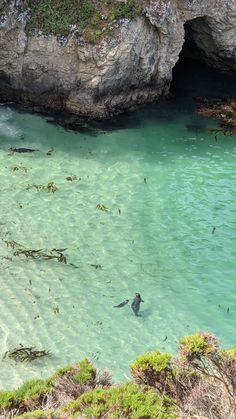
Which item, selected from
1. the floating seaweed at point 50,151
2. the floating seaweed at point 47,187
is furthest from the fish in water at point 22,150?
the floating seaweed at point 47,187

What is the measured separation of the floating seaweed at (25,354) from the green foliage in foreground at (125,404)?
412 centimetres

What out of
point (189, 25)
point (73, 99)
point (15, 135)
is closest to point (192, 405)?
point (15, 135)

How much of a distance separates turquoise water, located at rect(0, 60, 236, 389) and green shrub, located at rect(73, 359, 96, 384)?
91.6 inches

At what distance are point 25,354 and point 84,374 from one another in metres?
3.22

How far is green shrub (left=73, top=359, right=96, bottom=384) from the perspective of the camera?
8875 millimetres

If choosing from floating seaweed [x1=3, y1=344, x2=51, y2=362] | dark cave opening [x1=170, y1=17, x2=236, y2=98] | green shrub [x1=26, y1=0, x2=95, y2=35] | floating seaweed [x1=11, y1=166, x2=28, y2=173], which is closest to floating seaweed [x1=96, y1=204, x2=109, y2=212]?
floating seaweed [x1=11, y1=166, x2=28, y2=173]

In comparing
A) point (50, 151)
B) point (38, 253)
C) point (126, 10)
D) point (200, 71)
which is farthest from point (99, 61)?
point (38, 253)

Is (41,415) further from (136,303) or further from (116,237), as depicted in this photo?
(116,237)

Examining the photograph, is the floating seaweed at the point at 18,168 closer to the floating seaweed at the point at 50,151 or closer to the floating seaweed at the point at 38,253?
the floating seaweed at the point at 50,151

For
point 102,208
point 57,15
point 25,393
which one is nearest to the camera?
point 25,393

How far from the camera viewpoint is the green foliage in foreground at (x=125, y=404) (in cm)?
719

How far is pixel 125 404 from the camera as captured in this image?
739cm

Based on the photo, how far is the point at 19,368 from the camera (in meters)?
11.4

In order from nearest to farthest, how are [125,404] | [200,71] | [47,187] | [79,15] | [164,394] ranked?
[125,404], [164,394], [47,187], [79,15], [200,71]
